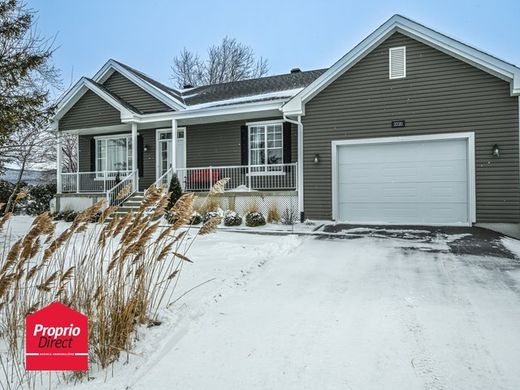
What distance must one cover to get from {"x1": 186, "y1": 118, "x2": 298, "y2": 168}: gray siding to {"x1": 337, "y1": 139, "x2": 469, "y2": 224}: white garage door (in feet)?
13.6

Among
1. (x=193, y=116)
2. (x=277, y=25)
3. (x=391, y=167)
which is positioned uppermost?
(x=277, y=25)

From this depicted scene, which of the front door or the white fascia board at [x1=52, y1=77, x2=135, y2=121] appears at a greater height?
the white fascia board at [x1=52, y1=77, x2=135, y2=121]

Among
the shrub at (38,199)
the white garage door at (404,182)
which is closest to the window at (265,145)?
the white garage door at (404,182)

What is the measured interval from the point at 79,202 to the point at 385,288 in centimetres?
1185

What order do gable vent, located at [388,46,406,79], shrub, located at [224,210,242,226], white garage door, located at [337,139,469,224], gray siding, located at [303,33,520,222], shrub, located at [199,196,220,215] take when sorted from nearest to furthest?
gray siding, located at [303,33,520,222]
white garage door, located at [337,139,469,224]
gable vent, located at [388,46,406,79]
shrub, located at [224,210,242,226]
shrub, located at [199,196,220,215]

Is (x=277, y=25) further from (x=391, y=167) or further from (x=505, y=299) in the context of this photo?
(x=505, y=299)

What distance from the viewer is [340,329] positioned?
9.50ft

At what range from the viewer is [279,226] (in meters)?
9.36

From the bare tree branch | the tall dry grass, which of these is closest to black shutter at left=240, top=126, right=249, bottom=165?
the tall dry grass

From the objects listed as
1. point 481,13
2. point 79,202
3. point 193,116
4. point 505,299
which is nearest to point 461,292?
point 505,299

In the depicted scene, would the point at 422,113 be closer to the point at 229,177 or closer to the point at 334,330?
the point at 229,177

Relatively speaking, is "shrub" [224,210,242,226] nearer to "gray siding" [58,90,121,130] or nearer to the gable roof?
the gable roof

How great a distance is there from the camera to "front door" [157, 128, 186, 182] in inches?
526

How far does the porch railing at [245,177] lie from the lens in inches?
443
